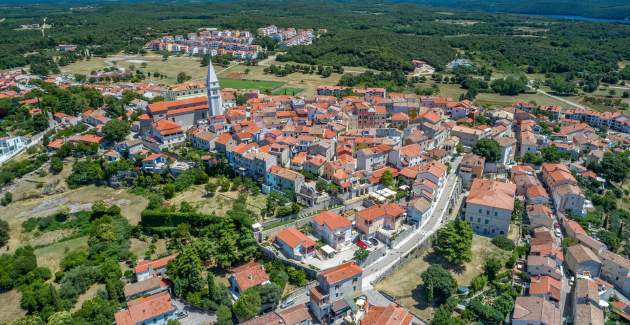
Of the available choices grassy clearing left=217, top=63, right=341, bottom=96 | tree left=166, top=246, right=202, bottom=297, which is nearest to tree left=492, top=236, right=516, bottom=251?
tree left=166, top=246, right=202, bottom=297

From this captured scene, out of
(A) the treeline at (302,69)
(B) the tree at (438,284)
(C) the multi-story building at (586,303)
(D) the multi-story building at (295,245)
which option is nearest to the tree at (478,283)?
(B) the tree at (438,284)

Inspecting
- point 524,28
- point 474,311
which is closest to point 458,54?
point 524,28

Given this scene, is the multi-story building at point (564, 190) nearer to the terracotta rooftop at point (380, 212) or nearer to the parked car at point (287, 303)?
the terracotta rooftop at point (380, 212)

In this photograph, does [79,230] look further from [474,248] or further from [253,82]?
[253,82]

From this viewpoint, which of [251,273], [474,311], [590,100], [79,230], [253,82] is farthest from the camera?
[253,82]

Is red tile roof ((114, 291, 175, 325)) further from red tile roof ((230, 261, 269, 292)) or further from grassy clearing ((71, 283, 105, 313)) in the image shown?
red tile roof ((230, 261, 269, 292))
